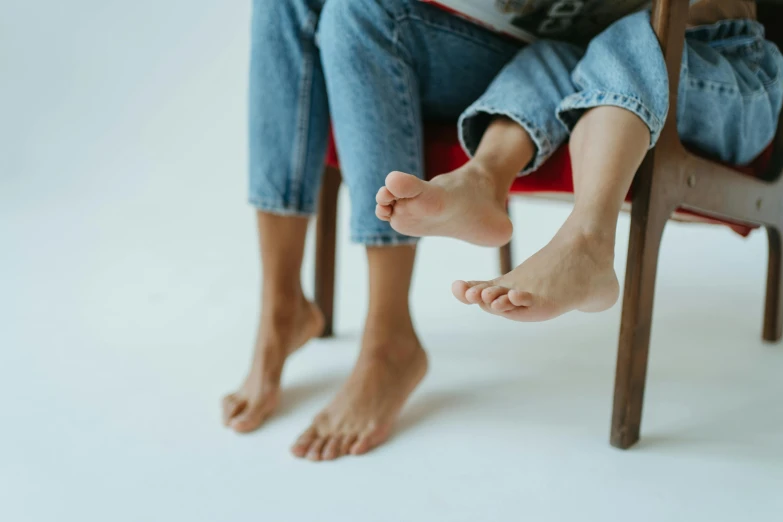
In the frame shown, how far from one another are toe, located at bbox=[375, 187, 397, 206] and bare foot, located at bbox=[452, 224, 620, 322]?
0.35 feet

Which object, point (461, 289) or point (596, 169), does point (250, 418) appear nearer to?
point (461, 289)

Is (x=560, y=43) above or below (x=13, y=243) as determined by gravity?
above

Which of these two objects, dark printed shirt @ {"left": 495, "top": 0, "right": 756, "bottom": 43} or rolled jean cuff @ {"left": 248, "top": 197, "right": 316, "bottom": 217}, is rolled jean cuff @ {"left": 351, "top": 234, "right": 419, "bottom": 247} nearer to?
rolled jean cuff @ {"left": 248, "top": 197, "right": 316, "bottom": 217}

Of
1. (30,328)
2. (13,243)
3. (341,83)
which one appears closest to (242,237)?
(13,243)

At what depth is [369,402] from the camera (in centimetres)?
83

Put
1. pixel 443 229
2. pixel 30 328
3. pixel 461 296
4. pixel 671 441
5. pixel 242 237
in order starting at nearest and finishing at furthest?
pixel 461 296 → pixel 443 229 → pixel 671 441 → pixel 30 328 → pixel 242 237

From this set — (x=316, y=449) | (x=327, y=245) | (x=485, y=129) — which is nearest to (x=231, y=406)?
(x=316, y=449)

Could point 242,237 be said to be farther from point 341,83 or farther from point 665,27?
point 665,27

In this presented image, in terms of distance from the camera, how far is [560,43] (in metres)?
0.82

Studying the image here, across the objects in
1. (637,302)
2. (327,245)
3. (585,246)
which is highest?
(585,246)

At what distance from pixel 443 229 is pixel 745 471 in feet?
1.36

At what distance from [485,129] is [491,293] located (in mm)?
309

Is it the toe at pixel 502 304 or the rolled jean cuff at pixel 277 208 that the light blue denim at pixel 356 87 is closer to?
the rolled jean cuff at pixel 277 208

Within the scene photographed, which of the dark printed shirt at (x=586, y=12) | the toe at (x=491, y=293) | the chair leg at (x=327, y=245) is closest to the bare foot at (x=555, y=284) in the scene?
the toe at (x=491, y=293)
